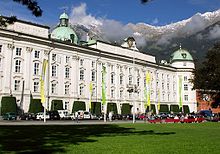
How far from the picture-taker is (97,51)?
9625 cm

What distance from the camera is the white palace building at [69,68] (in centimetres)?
7569

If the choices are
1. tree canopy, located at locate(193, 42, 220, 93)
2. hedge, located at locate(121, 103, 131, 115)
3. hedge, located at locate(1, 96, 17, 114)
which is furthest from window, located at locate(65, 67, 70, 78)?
tree canopy, located at locate(193, 42, 220, 93)

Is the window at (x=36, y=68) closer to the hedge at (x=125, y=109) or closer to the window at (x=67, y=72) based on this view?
the window at (x=67, y=72)

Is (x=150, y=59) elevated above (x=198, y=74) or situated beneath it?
elevated above

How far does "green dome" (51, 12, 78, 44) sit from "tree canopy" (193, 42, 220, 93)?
41283mm

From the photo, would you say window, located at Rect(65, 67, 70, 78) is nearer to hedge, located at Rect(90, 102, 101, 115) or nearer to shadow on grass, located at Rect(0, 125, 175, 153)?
hedge, located at Rect(90, 102, 101, 115)

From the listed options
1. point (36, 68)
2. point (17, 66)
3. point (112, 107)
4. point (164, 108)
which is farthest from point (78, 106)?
point (164, 108)

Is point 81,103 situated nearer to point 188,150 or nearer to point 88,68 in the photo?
point 88,68

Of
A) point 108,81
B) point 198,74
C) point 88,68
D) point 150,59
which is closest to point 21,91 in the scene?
point 88,68

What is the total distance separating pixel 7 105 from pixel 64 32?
35.4m

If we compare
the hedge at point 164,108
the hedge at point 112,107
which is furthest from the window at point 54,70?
the hedge at point 164,108

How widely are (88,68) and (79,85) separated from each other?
5.88m

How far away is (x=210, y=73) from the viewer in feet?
216

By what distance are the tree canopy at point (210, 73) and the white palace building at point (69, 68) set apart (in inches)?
565
